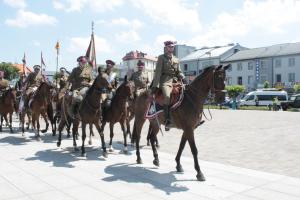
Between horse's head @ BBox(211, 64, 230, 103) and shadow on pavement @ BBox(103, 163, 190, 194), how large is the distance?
78.7 inches

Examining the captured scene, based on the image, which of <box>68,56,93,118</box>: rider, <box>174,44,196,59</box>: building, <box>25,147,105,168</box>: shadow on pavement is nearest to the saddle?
<box>25,147,105,168</box>: shadow on pavement

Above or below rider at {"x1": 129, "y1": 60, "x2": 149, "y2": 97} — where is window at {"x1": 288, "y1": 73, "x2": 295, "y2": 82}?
above

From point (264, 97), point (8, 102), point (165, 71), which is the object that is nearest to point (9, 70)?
point (264, 97)

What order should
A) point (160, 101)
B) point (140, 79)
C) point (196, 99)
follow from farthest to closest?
point (140, 79) → point (160, 101) → point (196, 99)

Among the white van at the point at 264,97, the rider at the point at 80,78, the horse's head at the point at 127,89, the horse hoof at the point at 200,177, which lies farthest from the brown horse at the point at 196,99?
the white van at the point at 264,97

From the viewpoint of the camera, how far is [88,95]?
10203mm

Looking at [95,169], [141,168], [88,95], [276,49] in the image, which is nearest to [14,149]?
[88,95]

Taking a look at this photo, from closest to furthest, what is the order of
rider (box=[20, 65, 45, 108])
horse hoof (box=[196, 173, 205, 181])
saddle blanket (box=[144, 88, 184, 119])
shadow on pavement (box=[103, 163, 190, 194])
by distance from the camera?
shadow on pavement (box=[103, 163, 190, 194]) < horse hoof (box=[196, 173, 205, 181]) < saddle blanket (box=[144, 88, 184, 119]) < rider (box=[20, 65, 45, 108])

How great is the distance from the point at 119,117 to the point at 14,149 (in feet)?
11.3

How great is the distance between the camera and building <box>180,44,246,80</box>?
262ft

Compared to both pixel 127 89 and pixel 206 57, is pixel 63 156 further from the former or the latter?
pixel 206 57

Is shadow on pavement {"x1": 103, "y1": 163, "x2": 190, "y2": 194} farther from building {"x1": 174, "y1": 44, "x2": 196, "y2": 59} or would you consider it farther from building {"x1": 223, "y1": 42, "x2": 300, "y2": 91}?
building {"x1": 174, "y1": 44, "x2": 196, "y2": 59}

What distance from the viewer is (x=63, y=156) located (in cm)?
1002

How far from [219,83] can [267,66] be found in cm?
6720
